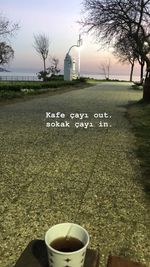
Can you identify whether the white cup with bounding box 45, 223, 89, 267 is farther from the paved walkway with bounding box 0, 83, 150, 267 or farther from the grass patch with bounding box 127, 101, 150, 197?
the grass patch with bounding box 127, 101, 150, 197

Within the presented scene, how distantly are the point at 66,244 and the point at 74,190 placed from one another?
2.60 m

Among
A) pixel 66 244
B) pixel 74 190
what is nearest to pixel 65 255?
pixel 66 244

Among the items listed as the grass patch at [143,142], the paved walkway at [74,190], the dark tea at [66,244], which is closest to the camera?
the dark tea at [66,244]

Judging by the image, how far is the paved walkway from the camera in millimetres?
3209

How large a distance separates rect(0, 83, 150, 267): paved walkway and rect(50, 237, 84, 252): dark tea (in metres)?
1.15

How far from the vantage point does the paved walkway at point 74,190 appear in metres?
3.21

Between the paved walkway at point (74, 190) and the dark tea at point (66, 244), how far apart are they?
115cm

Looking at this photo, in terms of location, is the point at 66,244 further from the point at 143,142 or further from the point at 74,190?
the point at 143,142

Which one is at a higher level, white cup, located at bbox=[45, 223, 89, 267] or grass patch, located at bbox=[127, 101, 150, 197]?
white cup, located at bbox=[45, 223, 89, 267]

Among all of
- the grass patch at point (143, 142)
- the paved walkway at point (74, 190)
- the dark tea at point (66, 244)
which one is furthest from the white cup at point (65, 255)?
the grass patch at point (143, 142)

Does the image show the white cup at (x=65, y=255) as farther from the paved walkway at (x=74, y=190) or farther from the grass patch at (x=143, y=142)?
the grass patch at (x=143, y=142)

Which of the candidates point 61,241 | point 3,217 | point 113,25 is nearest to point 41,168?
point 3,217

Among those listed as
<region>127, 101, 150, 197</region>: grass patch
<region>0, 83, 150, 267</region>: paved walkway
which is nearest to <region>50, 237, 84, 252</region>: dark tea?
<region>0, 83, 150, 267</region>: paved walkway

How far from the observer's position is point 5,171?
516 centimetres
